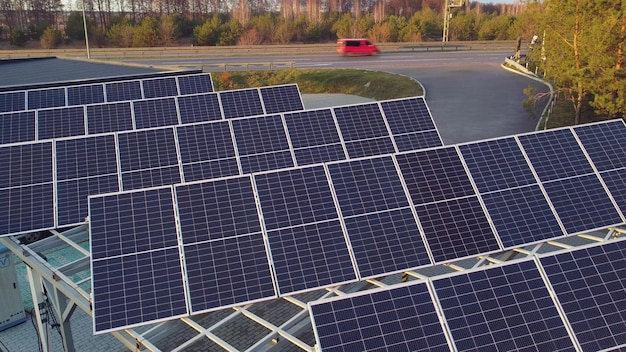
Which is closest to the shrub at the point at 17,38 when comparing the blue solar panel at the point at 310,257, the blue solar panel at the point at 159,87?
the blue solar panel at the point at 159,87

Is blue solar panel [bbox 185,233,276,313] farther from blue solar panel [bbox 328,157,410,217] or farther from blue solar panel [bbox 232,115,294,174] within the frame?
blue solar panel [bbox 232,115,294,174]

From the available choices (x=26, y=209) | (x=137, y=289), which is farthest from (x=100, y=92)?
(x=137, y=289)

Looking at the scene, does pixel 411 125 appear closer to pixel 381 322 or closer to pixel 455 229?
pixel 455 229

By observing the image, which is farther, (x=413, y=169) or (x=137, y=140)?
(x=137, y=140)

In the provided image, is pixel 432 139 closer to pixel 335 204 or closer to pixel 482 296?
pixel 335 204

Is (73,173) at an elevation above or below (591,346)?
above

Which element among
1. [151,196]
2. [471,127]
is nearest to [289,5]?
[471,127]
